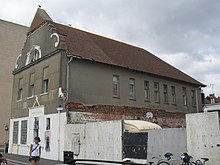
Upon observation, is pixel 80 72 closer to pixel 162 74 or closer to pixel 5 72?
pixel 162 74

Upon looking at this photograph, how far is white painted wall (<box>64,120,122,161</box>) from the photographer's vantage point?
52.4 ft

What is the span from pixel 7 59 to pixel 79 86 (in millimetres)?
25271

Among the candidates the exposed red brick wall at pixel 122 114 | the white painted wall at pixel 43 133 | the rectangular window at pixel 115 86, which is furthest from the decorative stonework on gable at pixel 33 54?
the exposed red brick wall at pixel 122 114

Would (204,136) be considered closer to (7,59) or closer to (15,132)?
(15,132)

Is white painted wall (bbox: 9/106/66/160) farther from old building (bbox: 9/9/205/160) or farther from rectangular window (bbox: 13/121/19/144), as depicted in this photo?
rectangular window (bbox: 13/121/19/144)

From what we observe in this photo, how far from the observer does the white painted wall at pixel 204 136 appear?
11312mm

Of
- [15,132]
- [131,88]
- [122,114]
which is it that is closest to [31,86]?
[15,132]

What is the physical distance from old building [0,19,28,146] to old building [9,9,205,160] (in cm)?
1317

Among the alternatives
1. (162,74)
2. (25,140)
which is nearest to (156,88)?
(162,74)

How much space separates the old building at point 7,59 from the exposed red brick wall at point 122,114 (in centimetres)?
2198

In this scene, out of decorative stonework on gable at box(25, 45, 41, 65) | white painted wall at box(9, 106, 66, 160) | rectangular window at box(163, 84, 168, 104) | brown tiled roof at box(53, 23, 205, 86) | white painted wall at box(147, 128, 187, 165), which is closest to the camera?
white painted wall at box(147, 128, 187, 165)

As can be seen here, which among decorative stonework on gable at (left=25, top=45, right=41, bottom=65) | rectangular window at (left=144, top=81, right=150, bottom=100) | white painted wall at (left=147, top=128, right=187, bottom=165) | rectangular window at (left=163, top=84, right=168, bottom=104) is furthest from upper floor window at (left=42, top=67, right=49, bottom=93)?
white painted wall at (left=147, top=128, right=187, bottom=165)

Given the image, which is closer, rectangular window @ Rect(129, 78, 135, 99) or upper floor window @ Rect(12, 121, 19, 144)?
rectangular window @ Rect(129, 78, 135, 99)

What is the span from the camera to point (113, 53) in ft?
91.5
